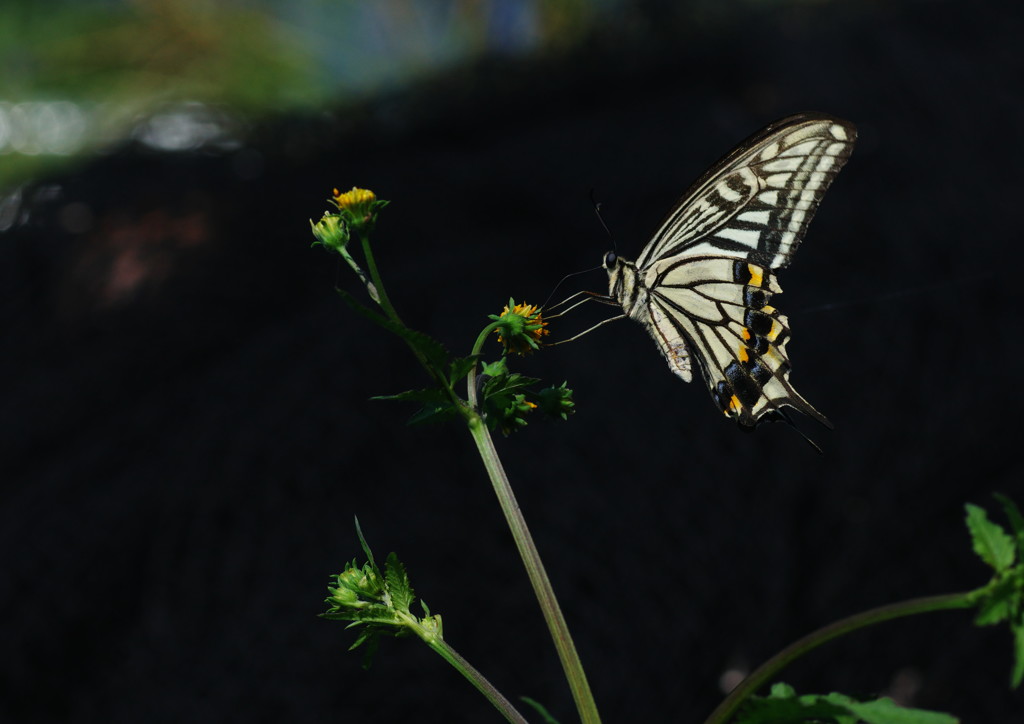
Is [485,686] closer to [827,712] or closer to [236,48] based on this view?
[827,712]

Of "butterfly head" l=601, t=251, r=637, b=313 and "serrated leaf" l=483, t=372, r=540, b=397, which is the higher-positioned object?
"butterfly head" l=601, t=251, r=637, b=313

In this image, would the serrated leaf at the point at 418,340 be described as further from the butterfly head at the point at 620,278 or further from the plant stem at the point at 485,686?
the butterfly head at the point at 620,278

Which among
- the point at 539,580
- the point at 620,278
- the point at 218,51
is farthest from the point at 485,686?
the point at 218,51

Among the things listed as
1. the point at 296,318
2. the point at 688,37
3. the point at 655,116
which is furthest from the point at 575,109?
the point at 296,318

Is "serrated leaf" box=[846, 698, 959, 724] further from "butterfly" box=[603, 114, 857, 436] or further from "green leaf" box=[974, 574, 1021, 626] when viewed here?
"butterfly" box=[603, 114, 857, 436]

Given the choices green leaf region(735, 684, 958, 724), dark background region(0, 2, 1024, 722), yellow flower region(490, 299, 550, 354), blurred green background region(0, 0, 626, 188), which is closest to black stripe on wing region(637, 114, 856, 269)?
yellow flower region(490, 299, 550, 354)
